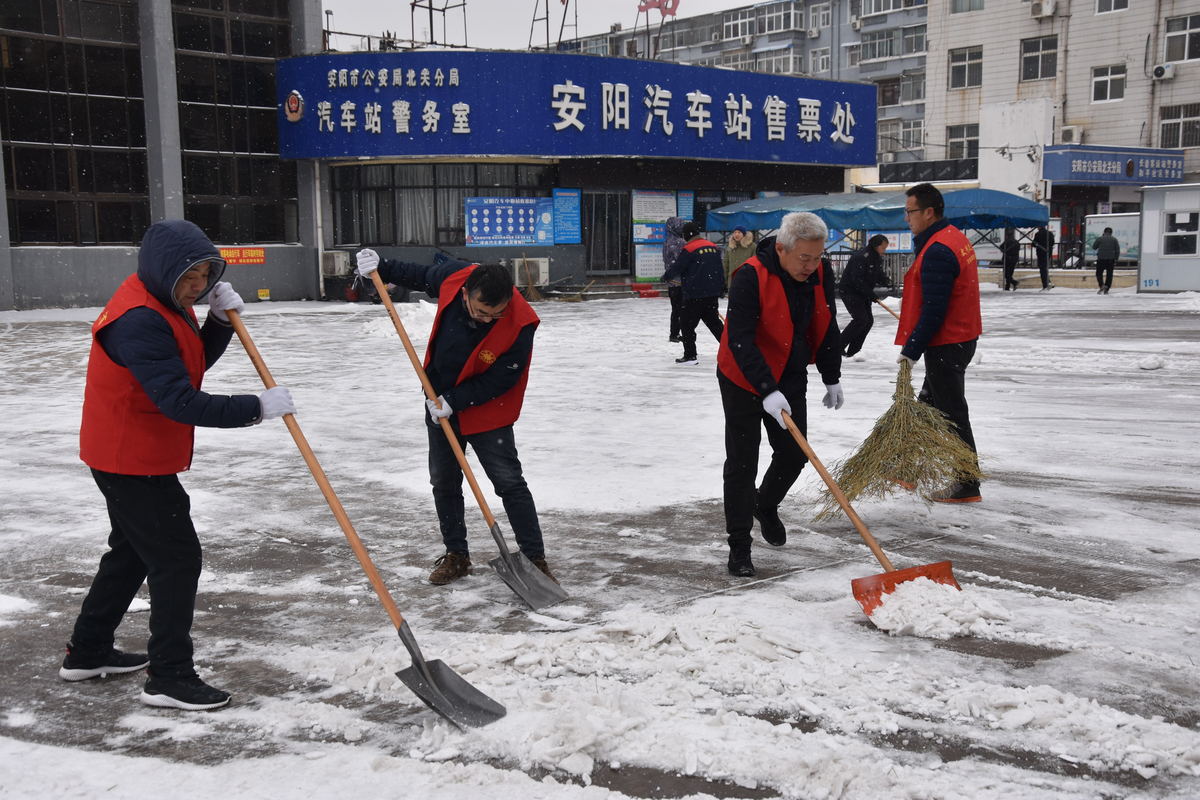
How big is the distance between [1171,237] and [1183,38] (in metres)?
18.4

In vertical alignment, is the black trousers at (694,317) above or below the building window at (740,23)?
below

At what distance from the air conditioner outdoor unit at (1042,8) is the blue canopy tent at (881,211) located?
59.1ft

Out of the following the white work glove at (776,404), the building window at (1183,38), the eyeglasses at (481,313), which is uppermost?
the building window at (1183,38)

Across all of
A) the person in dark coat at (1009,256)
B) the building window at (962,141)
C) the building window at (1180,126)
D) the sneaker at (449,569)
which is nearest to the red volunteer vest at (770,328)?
the sneaker at (449,569)

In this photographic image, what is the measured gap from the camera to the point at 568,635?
12.3 ft

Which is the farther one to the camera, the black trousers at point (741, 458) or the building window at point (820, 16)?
the building window at point (820, 16)

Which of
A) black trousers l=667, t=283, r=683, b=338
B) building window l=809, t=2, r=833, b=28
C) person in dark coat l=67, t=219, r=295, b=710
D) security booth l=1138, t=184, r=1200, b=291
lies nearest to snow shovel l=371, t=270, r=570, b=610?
person in dark coat l=67, t=219, r=295, b=710

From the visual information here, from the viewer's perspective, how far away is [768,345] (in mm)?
4613

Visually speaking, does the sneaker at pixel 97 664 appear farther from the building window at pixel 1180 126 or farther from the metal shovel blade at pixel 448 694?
the building window at pixel 1180 126

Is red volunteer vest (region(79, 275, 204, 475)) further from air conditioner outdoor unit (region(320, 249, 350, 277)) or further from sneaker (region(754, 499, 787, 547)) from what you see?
air conditioner outdoor unit (region(320, 249, 350, 277))

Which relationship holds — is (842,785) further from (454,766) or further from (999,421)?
(999,421)

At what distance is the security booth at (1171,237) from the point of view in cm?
2120

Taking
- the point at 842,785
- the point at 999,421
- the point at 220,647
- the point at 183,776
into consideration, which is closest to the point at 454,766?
the point at 183,776

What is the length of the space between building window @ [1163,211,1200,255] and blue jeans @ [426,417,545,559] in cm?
2134
